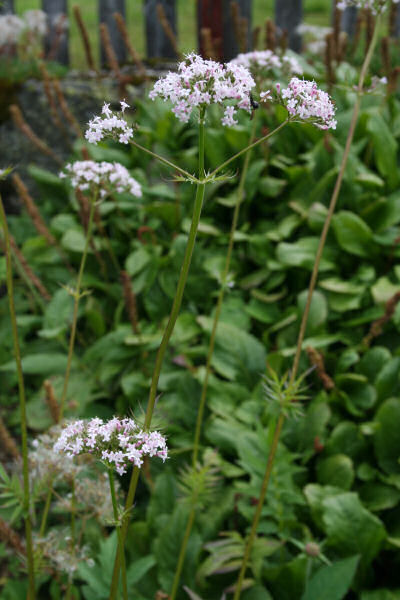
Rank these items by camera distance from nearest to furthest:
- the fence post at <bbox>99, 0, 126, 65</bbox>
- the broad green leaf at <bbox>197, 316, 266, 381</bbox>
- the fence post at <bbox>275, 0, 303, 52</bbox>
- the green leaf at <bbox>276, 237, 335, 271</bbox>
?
1. the broad green leaf at <bbox>197, 316, 266, 381</bbox>
2. the green leaf at <bbox>276, 237, 335, 271</bbox>
3. the fence post at <bbox>275, 0, 303, 52</bbox>
4. the fence post at <bbox>99, 0, 126, 65</bbox>

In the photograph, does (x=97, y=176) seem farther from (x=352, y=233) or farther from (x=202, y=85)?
(x=352, y=233)

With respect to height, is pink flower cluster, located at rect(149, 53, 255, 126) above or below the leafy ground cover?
above

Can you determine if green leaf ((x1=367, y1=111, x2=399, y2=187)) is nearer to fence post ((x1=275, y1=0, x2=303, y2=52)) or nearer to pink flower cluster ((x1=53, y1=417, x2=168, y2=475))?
fence post ((x1=275, y1=0, x2=303, y2=52))

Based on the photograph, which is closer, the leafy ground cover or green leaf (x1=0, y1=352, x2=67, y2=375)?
the leafy ground cover

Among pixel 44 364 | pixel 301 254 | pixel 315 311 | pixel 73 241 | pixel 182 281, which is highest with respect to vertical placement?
pixel 182 281

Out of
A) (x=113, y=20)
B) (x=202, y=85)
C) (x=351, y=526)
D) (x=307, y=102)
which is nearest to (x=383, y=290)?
(x=351, y=526)

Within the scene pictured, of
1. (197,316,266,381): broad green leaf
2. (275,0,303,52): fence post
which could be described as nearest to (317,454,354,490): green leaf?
(197,316,266,381): broad green leaf

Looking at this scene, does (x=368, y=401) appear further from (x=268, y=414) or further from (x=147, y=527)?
(x=147, y=527)
